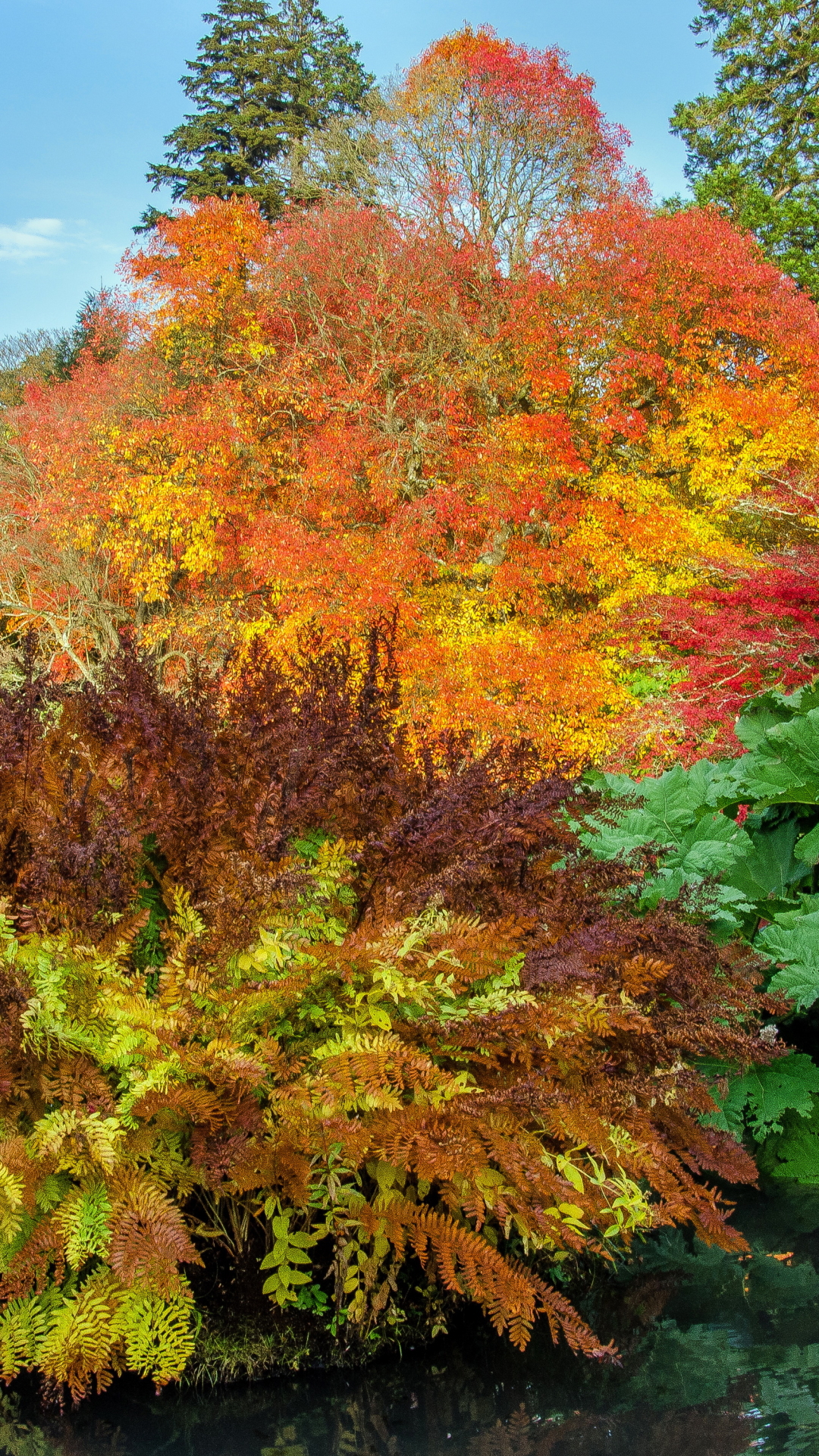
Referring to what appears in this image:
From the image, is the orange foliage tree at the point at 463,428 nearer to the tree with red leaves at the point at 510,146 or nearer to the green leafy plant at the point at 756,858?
the tree with red leaves at the point at 510,146

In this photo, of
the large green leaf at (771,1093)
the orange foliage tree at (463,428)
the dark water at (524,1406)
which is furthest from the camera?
the orange foliage tree at (463,428)

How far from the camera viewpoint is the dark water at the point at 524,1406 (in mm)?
2053

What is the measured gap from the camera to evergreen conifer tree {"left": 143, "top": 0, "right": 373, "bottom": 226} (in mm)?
21188

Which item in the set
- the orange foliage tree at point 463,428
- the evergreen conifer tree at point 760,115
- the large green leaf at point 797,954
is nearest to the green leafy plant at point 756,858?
the large green leaf at point 797,954

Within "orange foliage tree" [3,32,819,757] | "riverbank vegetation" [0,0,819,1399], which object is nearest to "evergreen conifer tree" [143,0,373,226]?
"orange foliage tree" [3,32,819,757]

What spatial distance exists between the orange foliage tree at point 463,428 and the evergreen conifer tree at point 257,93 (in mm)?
6427

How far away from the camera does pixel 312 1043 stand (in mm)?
2293

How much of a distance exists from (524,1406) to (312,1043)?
82 centimetres

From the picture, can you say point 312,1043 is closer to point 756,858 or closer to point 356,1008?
point 356,1008

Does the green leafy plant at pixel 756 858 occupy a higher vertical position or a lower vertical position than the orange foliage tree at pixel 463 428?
lower

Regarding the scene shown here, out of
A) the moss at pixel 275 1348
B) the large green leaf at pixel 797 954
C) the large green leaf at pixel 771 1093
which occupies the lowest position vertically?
the moss at pixel 275 1348

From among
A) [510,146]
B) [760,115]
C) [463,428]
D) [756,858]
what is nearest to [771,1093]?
[756,858]

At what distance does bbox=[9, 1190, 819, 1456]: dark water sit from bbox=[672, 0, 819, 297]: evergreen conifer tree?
18576 millimetres

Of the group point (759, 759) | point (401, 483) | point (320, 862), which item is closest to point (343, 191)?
point (401, 483)
